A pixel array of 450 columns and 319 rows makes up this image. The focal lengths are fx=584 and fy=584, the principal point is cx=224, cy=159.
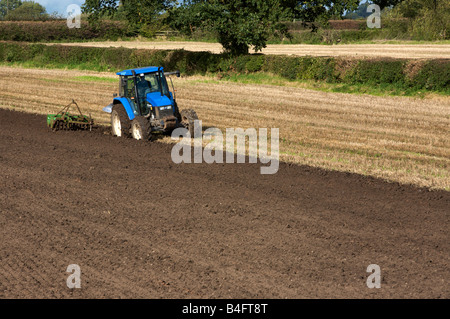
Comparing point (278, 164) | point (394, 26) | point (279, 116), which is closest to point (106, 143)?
point (278, 164)

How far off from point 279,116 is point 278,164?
6.93 meters

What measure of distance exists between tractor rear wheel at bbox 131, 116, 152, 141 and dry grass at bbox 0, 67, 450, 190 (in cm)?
331

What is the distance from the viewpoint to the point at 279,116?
1958 cm

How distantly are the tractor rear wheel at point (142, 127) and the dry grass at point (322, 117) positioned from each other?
3306mm

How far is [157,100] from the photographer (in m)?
14.5

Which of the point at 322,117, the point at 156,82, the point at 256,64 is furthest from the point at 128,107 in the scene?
the point at 256,64

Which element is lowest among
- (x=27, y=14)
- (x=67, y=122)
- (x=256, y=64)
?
(x=67, y=122)

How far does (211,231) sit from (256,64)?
21.2m

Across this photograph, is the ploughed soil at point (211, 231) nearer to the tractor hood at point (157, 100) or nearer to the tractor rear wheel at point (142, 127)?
the tractor rear wheel at point (142, 127)

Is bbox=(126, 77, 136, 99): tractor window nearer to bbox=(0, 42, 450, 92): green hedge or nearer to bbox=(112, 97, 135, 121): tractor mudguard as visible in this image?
bbox=(112, 97, 135, 121): tractor mudguard

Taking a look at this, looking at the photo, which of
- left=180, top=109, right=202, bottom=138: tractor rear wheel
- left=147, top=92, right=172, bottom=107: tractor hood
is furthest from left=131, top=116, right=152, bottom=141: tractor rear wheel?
left=180, top=109, right=202, bottom=138: tractor rear wheel

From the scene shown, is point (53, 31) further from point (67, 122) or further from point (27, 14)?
point (67, 122)

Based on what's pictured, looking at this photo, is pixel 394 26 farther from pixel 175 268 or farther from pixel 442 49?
pixel 175 268

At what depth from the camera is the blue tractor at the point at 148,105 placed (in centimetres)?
1439
